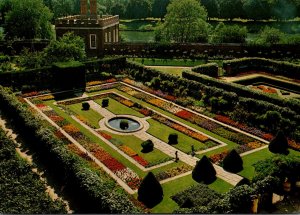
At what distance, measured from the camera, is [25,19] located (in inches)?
2501

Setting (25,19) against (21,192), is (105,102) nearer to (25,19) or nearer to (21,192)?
(21,192)

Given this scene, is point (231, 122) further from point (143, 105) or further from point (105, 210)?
point (105, 210)

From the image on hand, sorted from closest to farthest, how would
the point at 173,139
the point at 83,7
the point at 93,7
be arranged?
the point at 173,139 < the point at 93,7 < the point at 83,7

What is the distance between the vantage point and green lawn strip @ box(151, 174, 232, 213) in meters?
19.7

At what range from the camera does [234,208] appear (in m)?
17.6

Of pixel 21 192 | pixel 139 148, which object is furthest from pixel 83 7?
pixel 21 192

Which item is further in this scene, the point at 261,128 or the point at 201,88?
the point at 201,88

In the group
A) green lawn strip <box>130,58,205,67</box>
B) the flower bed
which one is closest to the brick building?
green lawn strip <box>130,58,205,67</box>

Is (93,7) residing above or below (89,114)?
above

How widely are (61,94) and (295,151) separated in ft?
73.7

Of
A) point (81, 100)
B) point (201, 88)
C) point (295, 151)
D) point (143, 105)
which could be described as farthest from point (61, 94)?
point (295, 151)

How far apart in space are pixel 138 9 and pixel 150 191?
290 feet

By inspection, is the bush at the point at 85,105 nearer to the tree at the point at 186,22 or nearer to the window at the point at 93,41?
the window at the point at 93,41

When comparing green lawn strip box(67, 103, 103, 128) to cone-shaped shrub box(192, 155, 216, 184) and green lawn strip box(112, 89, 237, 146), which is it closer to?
green lawn strip box(112, 89, 237, 146)
